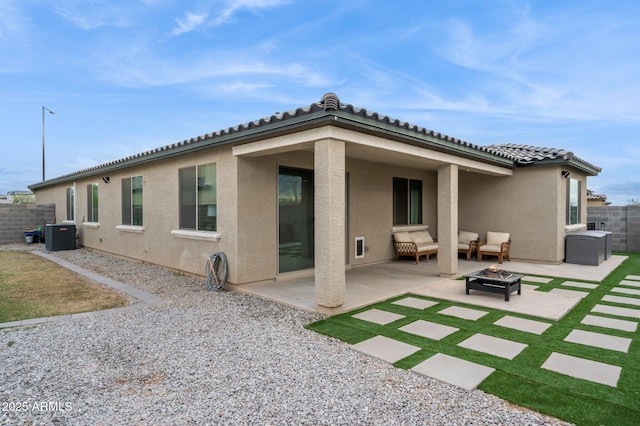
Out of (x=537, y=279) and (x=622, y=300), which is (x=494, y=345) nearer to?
(x=622, y=300)

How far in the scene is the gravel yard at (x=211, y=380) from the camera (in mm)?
2920

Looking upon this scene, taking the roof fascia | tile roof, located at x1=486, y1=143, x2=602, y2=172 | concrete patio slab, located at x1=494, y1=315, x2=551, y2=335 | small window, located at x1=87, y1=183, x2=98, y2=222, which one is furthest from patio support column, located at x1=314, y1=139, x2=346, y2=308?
small window, located at x1=87, y1=183, x2=98, y2=222

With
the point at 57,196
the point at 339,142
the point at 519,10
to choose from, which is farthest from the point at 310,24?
the point at 57,196

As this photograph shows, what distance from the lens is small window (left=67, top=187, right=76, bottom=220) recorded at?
16.3m

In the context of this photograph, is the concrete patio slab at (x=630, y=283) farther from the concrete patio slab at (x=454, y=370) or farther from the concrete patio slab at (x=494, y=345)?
the concrete patio slab at (x=454, y=370)

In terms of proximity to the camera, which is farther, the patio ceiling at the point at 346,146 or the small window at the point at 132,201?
the small window at the point at 132,201

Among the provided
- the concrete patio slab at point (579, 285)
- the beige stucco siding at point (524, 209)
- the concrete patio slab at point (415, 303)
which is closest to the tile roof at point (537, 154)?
the beige stucco siding at point (524, 209)

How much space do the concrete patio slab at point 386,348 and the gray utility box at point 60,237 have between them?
15115 mm

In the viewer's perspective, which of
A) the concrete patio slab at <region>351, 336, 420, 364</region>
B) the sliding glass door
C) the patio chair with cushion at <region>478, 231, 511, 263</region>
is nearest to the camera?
the concrete patio slab at <region>351, 336, 420, 364</region>

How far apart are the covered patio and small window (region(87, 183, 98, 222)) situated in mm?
10011

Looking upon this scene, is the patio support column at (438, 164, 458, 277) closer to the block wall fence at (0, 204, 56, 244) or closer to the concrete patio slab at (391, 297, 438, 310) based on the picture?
the concrete patio slab at (391, 297, 438, 310)

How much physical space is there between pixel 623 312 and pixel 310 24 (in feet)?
40.4

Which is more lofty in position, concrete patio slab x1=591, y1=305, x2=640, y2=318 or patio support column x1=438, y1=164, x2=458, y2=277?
patio support column x1=438, y1=164, x2=458, y2=277

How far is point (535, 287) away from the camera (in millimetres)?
7562
